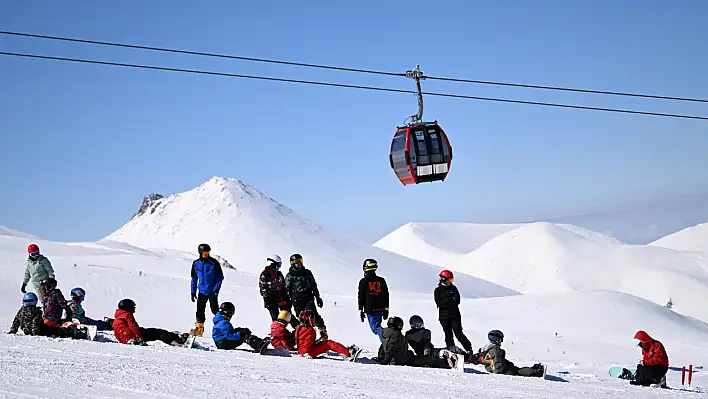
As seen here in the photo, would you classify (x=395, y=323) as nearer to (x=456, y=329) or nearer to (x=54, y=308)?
(x=456, y=329)

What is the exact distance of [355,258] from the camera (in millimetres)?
63031

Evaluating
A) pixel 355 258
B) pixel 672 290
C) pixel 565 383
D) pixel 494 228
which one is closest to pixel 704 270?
pixel 672 290

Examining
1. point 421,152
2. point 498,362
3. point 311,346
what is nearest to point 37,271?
point 311,346

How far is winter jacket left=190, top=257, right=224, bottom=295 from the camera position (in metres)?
14.4

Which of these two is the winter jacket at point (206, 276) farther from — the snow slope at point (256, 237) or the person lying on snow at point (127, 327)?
the snow slope at point (256, 237)

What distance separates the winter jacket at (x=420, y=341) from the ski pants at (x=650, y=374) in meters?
3.61

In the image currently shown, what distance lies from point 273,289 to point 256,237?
54155 mm

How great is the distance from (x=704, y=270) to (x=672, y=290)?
1712 cm

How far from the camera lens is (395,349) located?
12.6 meters

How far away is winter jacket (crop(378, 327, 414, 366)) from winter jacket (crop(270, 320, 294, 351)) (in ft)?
5.19

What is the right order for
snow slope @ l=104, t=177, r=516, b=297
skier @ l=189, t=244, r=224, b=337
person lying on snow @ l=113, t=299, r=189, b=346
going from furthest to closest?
snow slope @ l=104, t=177, r=516, b=297
skier @ l=189, t=244, r=224, b=337
person lying on snow @ l=113, t=299, r=189, b=346

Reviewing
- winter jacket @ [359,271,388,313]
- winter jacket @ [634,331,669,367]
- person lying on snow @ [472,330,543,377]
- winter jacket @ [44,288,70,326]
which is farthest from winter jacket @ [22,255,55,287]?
winter jacket @ [634,331,669,367]

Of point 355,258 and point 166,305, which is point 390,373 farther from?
point 355,258

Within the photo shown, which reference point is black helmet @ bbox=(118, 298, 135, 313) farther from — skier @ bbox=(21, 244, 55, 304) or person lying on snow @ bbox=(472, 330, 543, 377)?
person lying on snow @ bbox=(472, 330, 543, 377)
